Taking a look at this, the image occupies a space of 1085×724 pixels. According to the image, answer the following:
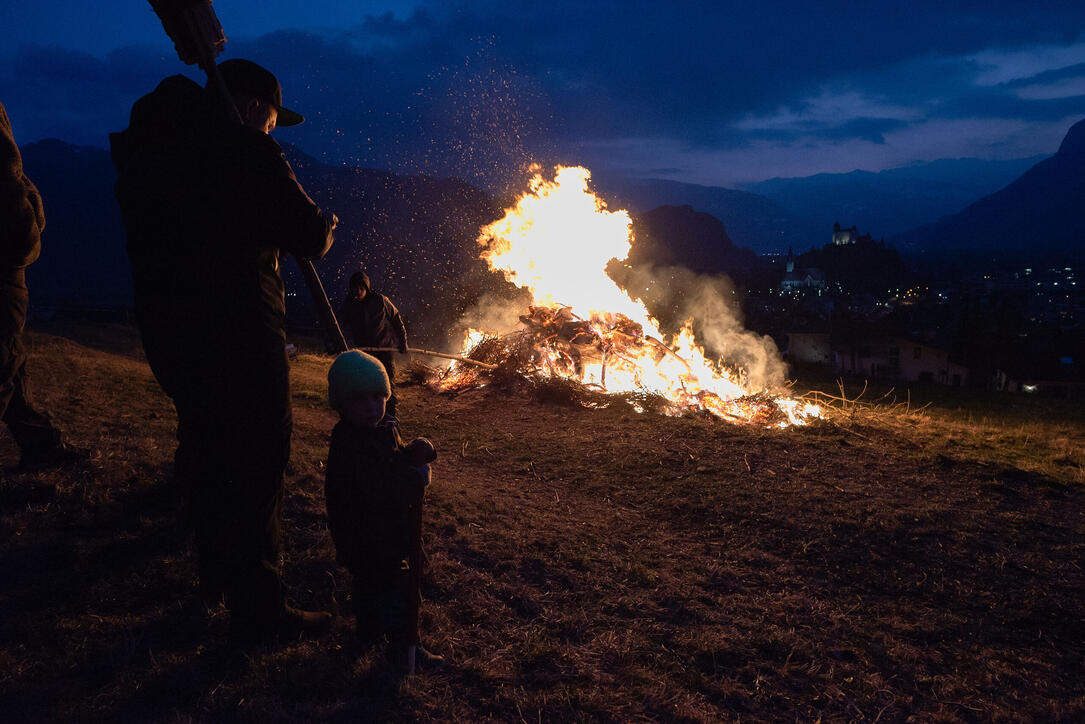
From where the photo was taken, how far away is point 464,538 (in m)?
4.20

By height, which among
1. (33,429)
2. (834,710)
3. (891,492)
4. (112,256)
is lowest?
(834,710)

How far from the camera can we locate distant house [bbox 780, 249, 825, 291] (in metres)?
106

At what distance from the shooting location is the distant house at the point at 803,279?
106188mm

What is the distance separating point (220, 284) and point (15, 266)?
8.60ft

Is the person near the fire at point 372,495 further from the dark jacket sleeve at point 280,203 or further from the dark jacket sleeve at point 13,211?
the dark jacket sleeve at point 13,211

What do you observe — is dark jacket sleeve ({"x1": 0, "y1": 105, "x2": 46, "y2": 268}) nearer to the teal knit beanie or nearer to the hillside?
the hillside

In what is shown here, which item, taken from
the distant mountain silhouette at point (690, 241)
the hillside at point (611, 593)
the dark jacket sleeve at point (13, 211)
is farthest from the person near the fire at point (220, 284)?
the distant mountain silhouette at point (690, 241)

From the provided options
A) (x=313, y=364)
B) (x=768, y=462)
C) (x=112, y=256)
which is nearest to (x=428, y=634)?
(x=768, y=462)

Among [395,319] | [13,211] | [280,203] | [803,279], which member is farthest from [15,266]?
[803,279]

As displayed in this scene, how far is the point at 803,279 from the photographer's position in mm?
113000

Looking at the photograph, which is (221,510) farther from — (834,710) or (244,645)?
(834,710)

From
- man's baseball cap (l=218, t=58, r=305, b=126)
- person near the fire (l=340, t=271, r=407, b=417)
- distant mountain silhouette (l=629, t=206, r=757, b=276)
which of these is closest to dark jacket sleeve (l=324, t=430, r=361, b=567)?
man's baseball cap (l=218, t=58, r=305, b=126)

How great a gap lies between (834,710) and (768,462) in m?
3.97

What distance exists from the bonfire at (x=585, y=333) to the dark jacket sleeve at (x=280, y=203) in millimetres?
7127
